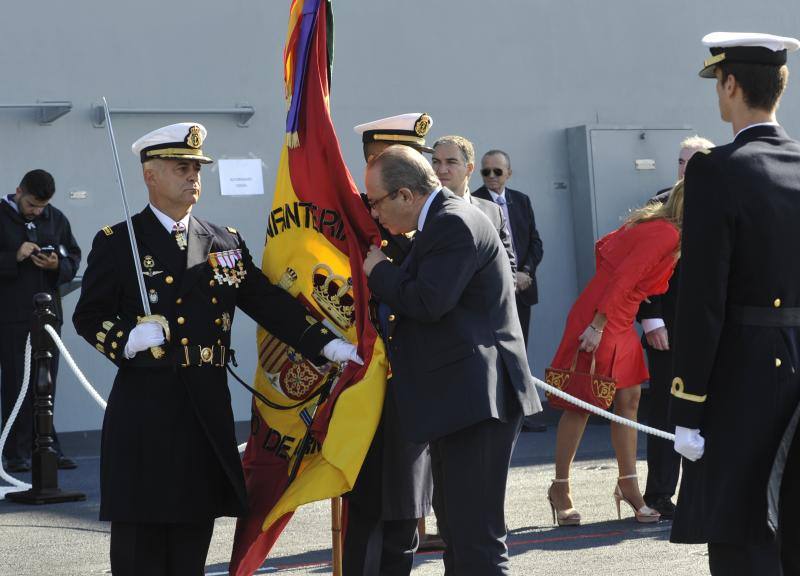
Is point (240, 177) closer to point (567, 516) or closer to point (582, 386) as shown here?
point (582, 386)

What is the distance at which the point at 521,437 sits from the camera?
457 inches

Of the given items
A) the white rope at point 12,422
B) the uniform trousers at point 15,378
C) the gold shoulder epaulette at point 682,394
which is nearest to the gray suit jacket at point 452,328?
the gold shoulder epaulette at point 682,394

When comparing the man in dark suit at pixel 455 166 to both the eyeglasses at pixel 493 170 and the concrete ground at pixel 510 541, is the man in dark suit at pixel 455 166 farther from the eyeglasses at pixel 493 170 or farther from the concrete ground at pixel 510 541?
the eyeglasses at pixel 493 170

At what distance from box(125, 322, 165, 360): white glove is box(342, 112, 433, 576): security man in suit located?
97 centimetres

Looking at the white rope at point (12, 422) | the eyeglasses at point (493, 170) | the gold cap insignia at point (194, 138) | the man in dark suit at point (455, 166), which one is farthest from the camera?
the eyeglasses at point (493, 170)

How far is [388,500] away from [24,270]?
5.40m

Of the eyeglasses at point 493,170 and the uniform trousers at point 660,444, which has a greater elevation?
the eyeglasses at point 493,170

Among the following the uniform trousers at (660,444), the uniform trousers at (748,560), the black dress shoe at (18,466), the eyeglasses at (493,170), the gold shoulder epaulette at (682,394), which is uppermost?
the eyeglasses at (493,170)

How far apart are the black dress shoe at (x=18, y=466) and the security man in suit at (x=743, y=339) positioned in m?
6.69

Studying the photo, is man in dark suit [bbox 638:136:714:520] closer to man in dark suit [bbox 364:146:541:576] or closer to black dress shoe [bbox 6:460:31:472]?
man in dark suit [bbox 364:146:541:576]

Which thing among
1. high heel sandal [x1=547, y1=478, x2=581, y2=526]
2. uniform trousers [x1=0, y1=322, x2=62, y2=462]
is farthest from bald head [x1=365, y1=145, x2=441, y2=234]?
uniform trousers [x1=0, y1=322, x2=62, y2=462]

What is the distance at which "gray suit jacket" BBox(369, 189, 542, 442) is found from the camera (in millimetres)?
4586

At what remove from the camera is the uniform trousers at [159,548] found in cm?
489

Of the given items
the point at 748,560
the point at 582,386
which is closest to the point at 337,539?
the point at 748,560
